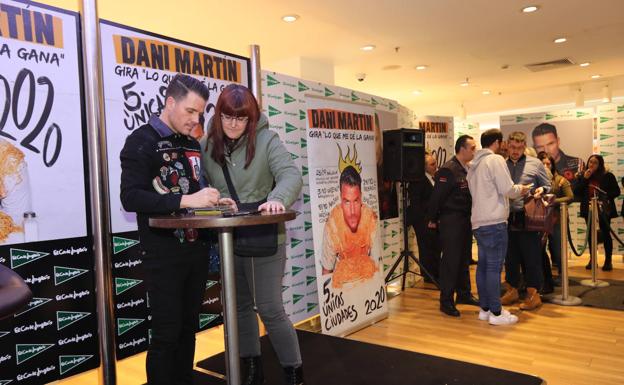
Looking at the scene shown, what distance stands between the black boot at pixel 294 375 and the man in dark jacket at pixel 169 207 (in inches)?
19.6

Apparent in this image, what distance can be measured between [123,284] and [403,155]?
2953mm

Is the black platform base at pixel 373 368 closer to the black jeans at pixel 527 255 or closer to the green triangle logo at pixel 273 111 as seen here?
the green triangle logo at pixel 273 111

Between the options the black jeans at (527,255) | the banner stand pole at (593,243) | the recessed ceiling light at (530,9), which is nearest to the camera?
the black jeans at (527,255)

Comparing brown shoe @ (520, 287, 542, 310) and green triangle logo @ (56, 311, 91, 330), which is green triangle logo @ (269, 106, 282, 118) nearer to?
green triangle logo @ (56, 311, 91, 330)

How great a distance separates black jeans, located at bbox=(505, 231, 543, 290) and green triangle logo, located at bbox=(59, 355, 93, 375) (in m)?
3.60

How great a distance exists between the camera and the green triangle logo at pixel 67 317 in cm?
225

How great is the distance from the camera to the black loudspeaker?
462 centimetres

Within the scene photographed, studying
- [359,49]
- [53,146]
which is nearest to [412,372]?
[53,146]

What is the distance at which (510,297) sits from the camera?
4.45m

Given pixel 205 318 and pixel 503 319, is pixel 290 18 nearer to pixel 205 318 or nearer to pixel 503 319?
pixel 205 318

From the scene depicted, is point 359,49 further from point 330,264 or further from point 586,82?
point 586,82

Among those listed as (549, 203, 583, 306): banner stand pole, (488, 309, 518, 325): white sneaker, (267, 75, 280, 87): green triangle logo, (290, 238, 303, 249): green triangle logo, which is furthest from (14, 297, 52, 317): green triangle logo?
(549, 203, 583, 306): banner stand pole

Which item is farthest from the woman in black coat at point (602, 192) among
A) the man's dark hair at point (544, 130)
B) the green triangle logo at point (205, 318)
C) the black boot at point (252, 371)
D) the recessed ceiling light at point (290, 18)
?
the black boot at point (252, 371)

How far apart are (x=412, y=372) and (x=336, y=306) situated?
1040 mm
